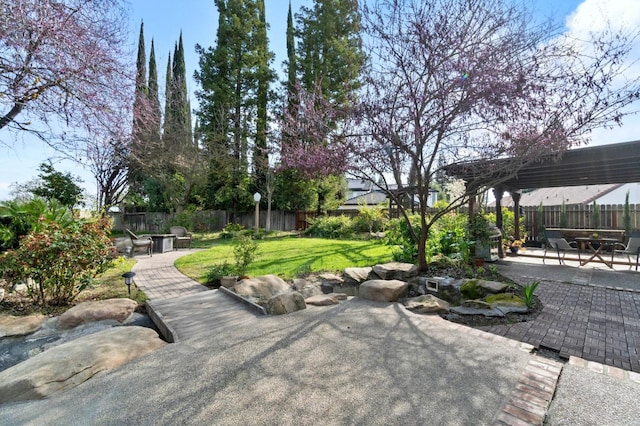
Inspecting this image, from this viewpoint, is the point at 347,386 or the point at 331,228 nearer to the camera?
the point at 347,386

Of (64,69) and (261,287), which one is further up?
(64,69)

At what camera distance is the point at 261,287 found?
5.36 m

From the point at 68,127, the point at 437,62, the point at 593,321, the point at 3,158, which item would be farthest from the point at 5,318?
the point at 593,321

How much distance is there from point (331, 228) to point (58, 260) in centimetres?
1222

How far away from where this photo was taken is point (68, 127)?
15.1ft

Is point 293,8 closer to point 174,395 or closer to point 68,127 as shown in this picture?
point 68,127

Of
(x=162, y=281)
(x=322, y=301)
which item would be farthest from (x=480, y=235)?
(x=162, y=281)

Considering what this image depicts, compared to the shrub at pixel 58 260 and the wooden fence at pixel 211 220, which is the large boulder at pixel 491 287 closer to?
the shrub at pixel 58 260

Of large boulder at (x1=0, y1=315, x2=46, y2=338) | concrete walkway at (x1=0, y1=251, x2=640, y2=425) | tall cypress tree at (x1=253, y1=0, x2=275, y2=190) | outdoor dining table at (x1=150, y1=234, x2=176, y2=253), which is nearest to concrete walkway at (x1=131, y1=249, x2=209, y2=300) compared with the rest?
large boulder at (x1=0, y1=315, x2=46, y2=338)

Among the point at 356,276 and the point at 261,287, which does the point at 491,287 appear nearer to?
the point at 356,276

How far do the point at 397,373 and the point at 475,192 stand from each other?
14.8 feet

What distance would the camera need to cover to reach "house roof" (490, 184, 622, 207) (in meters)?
15.6

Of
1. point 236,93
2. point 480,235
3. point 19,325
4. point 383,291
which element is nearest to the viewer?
point 19,325

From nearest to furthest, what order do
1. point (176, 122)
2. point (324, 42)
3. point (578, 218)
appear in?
point (578, 218) < point (176, 122) < point (324, 42)
